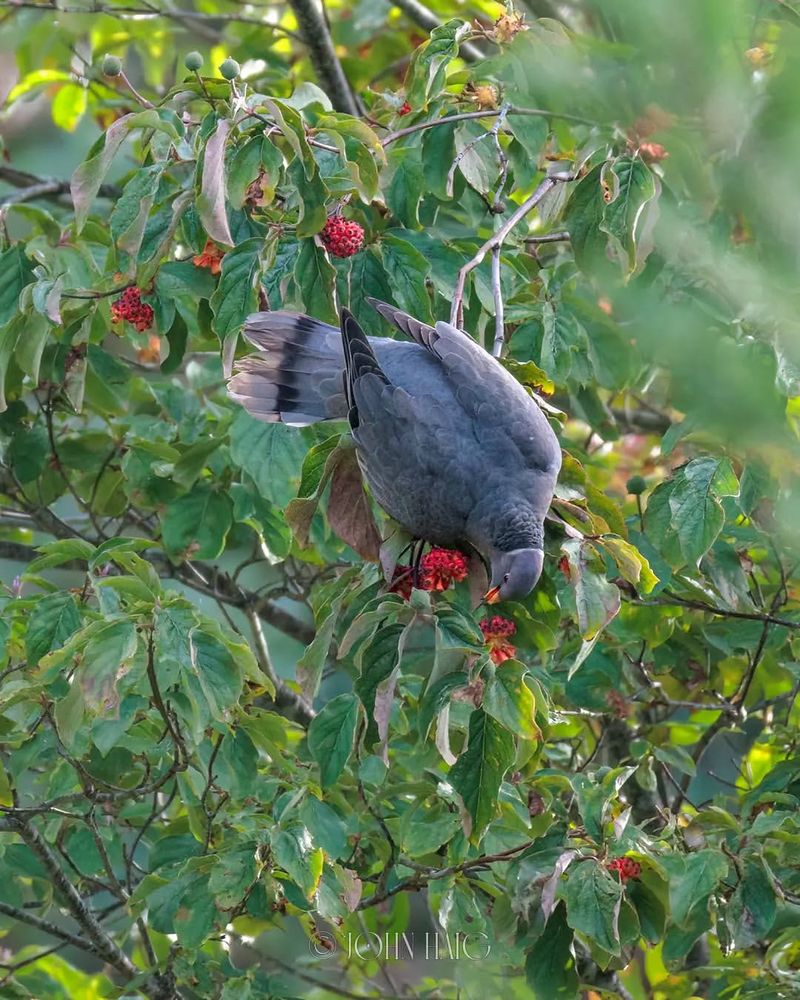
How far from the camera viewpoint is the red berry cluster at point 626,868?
7.44 ft

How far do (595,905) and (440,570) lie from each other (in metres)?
0.63

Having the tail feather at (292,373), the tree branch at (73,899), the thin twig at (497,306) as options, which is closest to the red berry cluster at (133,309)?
the tail feather at (292,373)

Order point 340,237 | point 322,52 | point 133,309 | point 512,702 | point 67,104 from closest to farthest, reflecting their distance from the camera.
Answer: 1. point 512,702
2. point 340,237
3. point 133,309
4. point 322,52
5. point 67,104

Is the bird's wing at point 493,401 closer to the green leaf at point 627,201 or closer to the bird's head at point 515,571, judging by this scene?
the bird's head at point 515,571

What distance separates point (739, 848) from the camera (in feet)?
7.96

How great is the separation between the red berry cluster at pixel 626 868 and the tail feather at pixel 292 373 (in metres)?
1.04

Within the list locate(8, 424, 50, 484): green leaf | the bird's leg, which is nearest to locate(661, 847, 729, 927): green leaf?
the bird's leg

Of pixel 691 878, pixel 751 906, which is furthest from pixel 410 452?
pixel 751 906

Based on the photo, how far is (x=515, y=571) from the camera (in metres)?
2.08

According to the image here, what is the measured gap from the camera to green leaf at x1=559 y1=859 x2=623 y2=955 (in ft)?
7.00

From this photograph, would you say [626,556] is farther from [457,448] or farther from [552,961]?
[552,961]

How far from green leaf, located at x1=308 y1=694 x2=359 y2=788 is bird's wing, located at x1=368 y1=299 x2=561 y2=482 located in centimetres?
54

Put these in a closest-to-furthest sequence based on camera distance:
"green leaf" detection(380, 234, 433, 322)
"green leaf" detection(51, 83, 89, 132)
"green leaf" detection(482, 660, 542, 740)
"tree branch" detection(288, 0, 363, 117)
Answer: "green leaf" detection(482, 660, 542, 740), "green leaf" detection(380, 234, 433, 322), "tree branch" detection(288, 0, 363, 117), "green leaf" detection(51, 83, 89, 132)

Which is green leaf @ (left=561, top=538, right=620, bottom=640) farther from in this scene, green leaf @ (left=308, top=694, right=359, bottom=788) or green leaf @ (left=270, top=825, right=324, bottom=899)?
green leaf @ (left=270, top=825, right=324, bottom=899)
